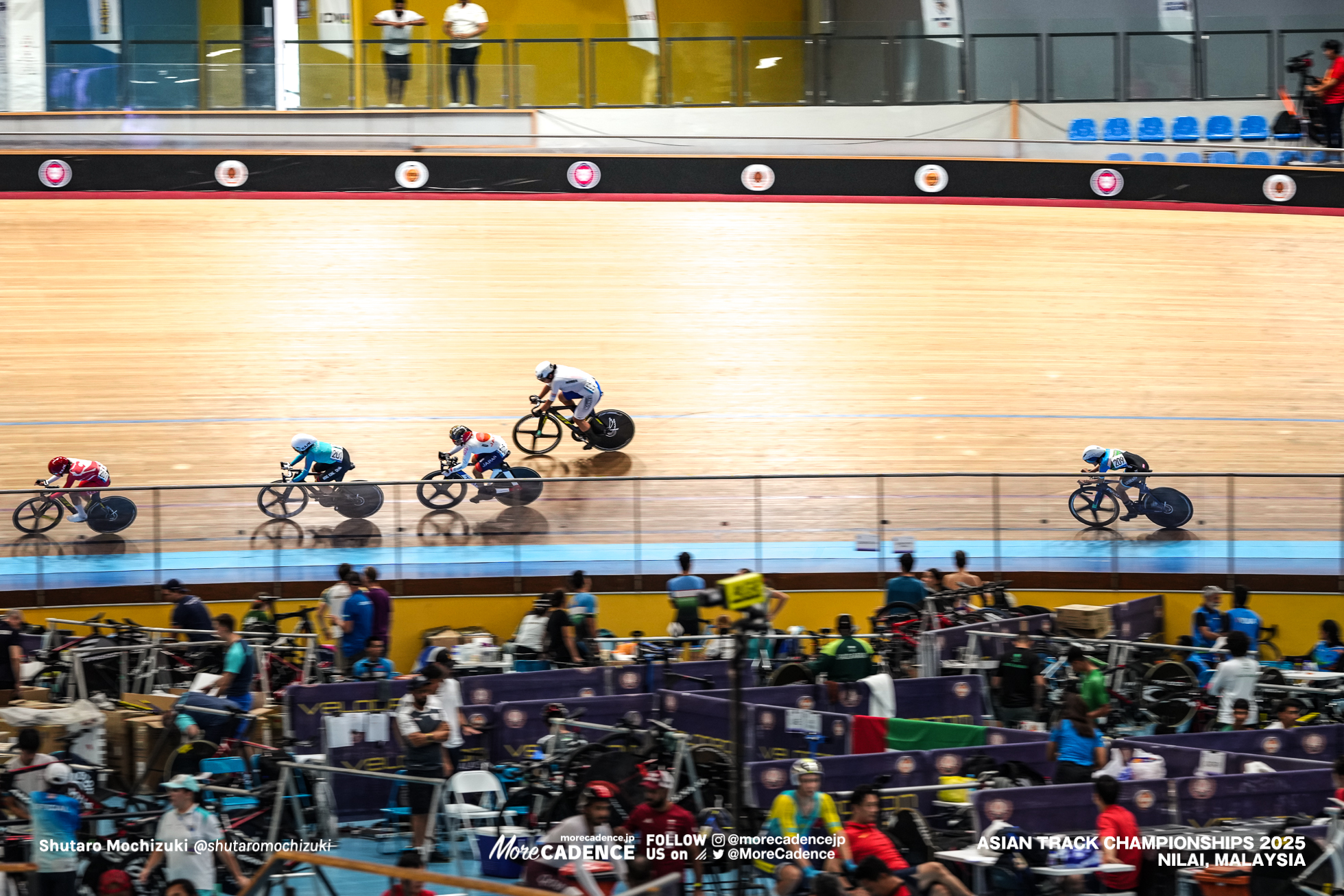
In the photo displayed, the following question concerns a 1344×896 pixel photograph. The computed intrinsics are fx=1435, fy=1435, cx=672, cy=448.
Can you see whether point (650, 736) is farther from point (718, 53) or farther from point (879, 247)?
point (718, 53)

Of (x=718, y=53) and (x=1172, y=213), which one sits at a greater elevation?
(x=718, y=53)

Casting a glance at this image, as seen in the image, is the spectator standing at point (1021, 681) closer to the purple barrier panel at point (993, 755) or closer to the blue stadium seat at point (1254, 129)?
the purple barrier panel at point (993, 755)

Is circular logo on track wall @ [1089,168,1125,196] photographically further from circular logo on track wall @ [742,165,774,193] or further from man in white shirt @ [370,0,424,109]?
man in white shirt @ [370,0,424,109]

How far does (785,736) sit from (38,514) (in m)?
7.16

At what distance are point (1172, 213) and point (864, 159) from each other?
4.94 m

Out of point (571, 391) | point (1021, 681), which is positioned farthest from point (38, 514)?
point (1021, 681)

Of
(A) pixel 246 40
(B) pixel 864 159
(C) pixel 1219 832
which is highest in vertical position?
(A) pixel 246 40

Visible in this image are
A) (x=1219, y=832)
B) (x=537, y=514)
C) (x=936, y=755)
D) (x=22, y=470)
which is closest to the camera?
(x=1219, y=832)

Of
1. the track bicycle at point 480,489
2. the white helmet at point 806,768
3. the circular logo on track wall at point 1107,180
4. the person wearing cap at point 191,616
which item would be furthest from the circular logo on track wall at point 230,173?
the white helmet at point 806,768

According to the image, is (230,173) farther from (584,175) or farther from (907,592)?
(907,592)

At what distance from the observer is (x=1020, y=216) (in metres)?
22.4

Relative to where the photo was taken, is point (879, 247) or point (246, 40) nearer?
point (879, 247)

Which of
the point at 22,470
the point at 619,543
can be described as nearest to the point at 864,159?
the point at 619,543

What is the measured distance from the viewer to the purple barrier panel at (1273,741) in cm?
901
